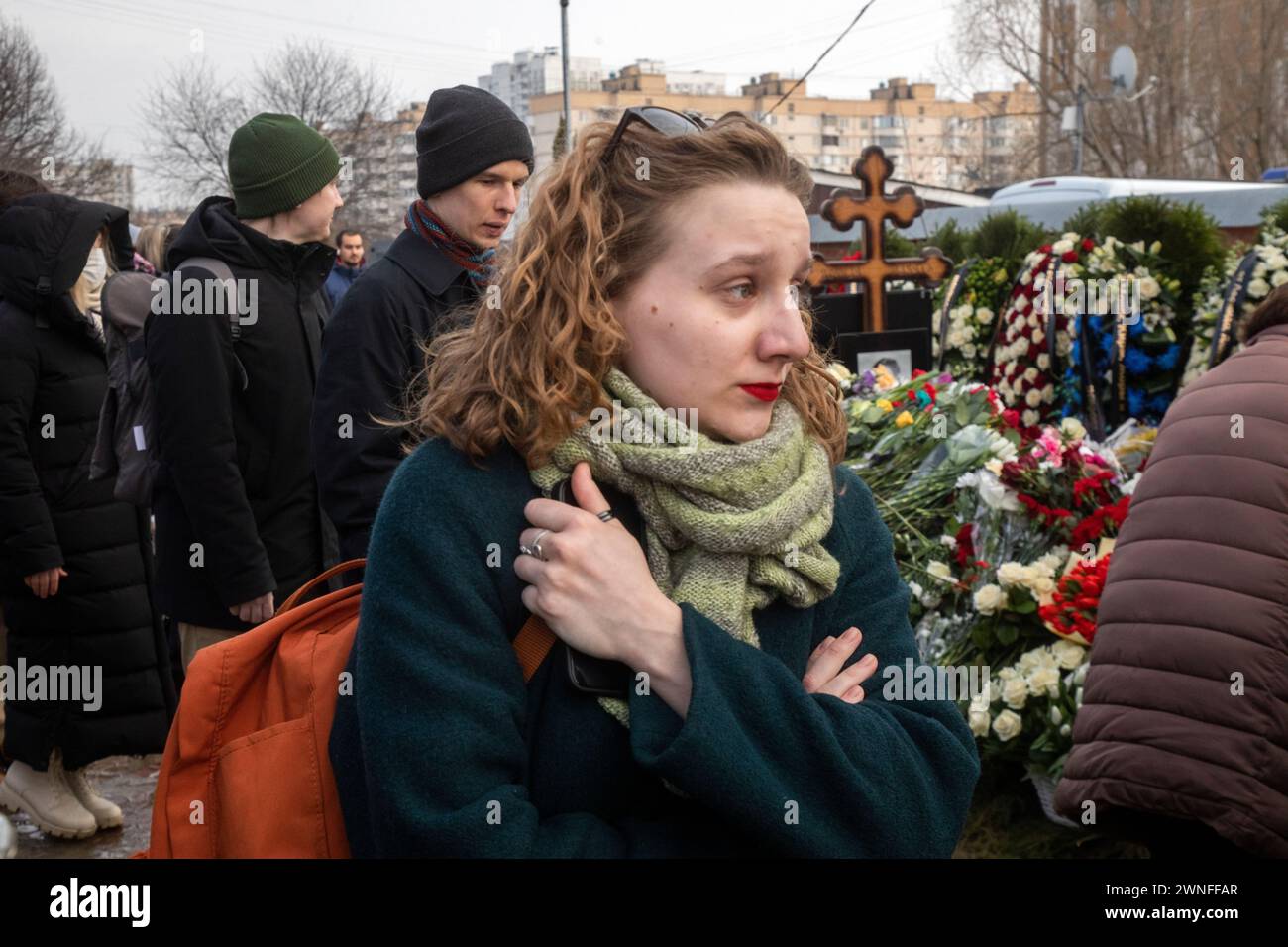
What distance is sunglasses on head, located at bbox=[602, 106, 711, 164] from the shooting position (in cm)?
177

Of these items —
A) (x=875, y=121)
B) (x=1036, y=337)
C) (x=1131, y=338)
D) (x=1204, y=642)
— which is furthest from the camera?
(x=875, y=121)

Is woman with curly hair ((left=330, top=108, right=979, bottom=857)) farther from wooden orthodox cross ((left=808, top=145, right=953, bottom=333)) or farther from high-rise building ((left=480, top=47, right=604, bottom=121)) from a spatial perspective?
high-rise building ((left=480, top=47, right=604, bottom=121))

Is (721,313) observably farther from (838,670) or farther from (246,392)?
(246,392)

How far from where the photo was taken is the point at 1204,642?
255 cm

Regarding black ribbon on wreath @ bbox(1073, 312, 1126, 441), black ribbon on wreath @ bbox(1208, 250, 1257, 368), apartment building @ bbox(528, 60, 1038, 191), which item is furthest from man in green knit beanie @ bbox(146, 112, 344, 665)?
apartment building @ bbox(528, 60, 1038, 191)

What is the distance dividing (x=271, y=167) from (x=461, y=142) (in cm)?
72

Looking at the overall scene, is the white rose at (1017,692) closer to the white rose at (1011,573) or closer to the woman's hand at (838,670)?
the white rose at (1011,573)

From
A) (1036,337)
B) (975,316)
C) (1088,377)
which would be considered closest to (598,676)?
(1088,377)

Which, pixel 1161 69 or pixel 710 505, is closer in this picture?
pixel 710 505

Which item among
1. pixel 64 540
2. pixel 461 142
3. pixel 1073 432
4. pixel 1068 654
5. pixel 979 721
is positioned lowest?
pixel 979 721

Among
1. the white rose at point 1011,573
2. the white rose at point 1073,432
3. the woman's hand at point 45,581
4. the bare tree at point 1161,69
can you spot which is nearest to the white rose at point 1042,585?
the white rose at point 1011,573

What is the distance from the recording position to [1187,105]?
30141 mm

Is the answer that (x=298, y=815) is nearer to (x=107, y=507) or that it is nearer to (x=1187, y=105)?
(x=107, y=507)

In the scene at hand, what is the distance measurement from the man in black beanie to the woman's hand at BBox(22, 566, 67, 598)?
1679 millimetres
